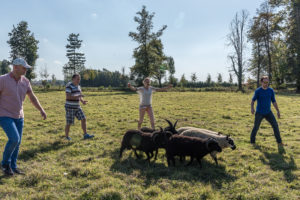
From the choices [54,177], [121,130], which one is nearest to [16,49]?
[121,130]

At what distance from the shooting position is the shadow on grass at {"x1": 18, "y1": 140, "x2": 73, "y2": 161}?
6348mm

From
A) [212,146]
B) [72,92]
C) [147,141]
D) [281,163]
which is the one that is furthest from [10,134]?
[281,163]

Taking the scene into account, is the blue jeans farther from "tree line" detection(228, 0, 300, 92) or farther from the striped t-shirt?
"tree line" detection(228, 0, 300, 92)

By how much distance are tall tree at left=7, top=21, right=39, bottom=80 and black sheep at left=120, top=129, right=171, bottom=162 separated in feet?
197

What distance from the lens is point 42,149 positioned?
23.2 feet

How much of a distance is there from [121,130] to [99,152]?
3.19 metres

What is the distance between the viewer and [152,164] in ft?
19.0

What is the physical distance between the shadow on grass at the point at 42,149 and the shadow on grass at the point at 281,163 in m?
6.98

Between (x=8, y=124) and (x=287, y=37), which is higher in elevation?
(x=287, y=37)

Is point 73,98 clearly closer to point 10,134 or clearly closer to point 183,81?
point 10,134

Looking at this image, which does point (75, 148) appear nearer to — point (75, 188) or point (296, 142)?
point (75, 188)

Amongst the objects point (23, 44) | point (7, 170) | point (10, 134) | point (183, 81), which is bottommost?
point (7, 170)

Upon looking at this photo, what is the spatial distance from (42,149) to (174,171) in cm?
484

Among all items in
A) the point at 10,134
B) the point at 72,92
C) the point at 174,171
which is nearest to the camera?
the point at 10,134
